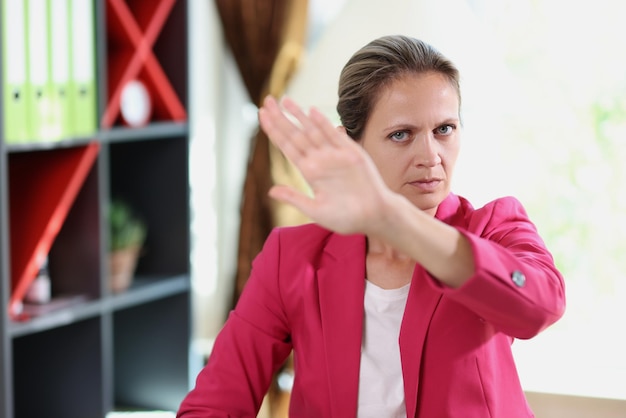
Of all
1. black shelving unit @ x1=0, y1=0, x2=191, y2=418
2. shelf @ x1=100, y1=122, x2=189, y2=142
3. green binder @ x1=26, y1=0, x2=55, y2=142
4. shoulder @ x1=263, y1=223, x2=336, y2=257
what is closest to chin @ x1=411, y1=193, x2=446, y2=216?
shoulder @ x1=263, y1=223, x2=336, y2=257

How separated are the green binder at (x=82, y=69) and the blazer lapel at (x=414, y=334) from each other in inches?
58.6

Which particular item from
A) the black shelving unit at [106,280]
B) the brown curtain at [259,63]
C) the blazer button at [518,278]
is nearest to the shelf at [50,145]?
the black shelving unit at [106,280]

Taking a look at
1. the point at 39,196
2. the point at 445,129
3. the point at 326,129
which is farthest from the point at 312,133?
the point at 39,196

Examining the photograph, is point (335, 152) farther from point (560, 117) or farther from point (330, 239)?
point (560, 117)

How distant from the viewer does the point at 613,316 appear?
3129 mm

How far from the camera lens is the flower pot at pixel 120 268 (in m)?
3.07

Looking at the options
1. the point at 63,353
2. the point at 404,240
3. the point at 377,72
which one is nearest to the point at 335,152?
the point at 404,240

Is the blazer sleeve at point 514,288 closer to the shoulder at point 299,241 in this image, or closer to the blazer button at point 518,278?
the blazer button at point 518,278

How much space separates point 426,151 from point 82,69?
151 centimetres

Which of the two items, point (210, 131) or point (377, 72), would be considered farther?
point (210, 131)

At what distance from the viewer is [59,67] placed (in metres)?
2.72

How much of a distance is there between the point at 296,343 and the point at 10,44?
1.27 metres

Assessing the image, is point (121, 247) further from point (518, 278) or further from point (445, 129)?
point (518, 278)

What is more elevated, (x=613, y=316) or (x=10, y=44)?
(x=10, y=44)
